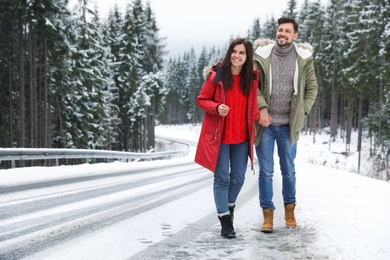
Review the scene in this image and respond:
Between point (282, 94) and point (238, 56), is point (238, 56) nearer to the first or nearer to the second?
point (238, 56)

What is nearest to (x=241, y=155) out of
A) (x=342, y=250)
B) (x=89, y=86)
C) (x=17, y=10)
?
(x=342, y=250)

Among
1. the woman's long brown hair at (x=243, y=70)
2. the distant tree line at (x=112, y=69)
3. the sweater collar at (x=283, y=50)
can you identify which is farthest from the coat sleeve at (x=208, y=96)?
the distant tree line at (x=112, y=69)

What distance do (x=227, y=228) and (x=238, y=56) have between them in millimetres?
1873

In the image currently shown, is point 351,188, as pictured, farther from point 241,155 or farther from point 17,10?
point 17,10

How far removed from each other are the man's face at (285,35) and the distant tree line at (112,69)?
15.7 metres

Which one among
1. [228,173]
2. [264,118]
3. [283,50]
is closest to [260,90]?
[264,118]

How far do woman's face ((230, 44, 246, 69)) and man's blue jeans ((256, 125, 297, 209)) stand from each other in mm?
877

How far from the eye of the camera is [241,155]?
14.4ft

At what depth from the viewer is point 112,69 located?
4172 centimetres

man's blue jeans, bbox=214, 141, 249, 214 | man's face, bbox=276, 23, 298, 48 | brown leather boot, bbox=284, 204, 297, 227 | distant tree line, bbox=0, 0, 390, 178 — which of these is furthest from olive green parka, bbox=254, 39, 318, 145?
distant tree line, bbox=0, 0, 390, 178

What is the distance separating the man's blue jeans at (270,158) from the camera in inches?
180

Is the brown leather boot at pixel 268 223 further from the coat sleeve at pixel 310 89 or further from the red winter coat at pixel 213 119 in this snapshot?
the coat sleeve at pixel 310 89

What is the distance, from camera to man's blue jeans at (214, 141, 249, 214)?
168 inches

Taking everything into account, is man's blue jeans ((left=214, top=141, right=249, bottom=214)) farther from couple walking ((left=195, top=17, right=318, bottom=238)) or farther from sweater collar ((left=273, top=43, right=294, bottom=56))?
sweater collar ((left=273, top=43, right=294, bottom=56))
